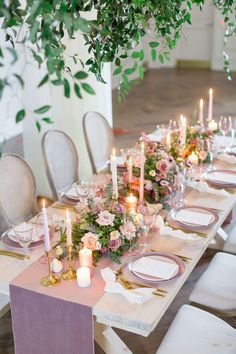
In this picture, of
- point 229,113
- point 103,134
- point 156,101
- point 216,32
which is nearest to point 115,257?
point 103,134

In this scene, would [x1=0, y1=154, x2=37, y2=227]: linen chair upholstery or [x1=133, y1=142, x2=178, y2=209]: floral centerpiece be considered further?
[x1=0, y1=154, x2=37, y2=227]: linen chair upholstery

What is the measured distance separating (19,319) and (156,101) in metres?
6.72

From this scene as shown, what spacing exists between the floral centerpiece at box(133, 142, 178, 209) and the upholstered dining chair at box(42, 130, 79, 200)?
864 mm

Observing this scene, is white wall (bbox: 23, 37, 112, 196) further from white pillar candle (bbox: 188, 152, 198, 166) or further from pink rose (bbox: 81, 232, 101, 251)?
pink rose (bbox: 81, 232, 101, 251)

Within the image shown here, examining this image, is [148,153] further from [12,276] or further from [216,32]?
[216,32]

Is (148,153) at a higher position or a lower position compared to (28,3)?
lower

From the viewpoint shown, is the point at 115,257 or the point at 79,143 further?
the point at 79,143

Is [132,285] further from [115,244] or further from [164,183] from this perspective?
[164,183]

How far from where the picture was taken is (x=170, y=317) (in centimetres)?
322

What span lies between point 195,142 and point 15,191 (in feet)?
4.13

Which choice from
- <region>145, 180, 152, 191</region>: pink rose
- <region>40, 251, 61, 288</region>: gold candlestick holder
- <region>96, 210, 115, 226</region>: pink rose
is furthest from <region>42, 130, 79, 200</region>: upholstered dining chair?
<region>40, 251, 61, 288</region>: gold candlestick holder

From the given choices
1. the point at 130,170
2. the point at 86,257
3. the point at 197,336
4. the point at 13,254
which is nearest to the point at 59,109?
the point at 130,170

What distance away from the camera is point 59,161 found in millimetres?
3777

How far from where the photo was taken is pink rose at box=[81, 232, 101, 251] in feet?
7.75
